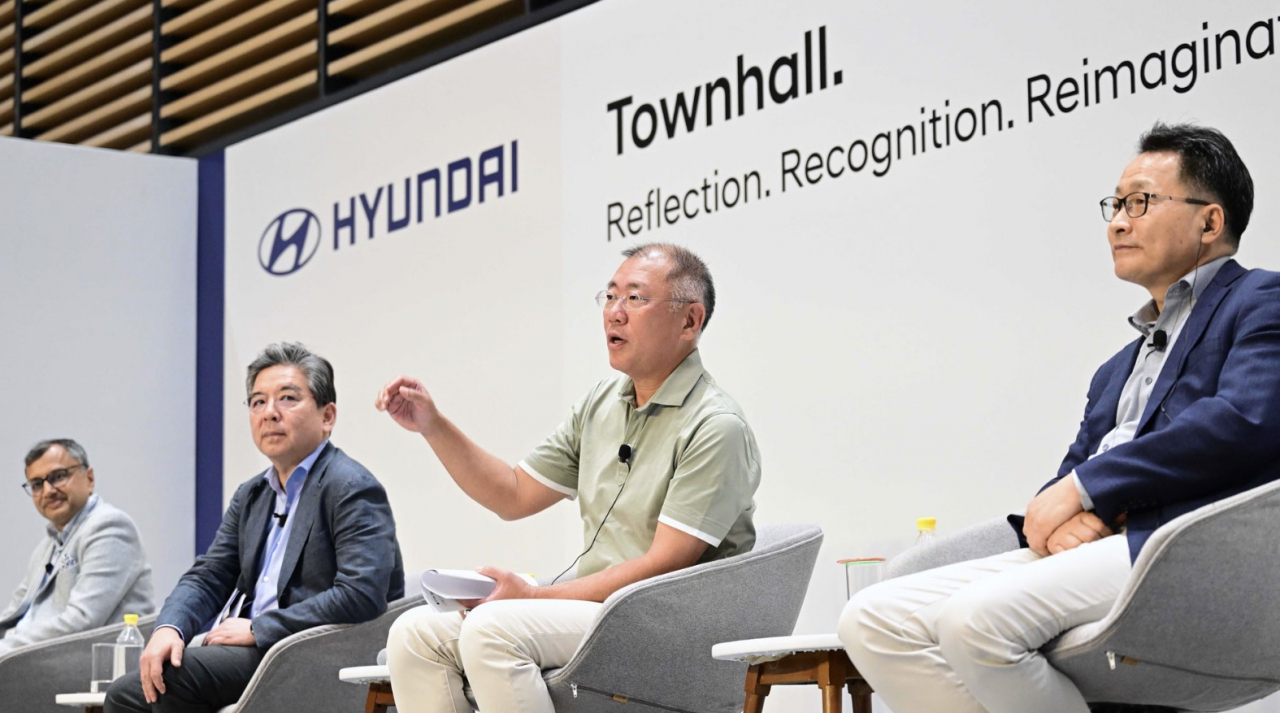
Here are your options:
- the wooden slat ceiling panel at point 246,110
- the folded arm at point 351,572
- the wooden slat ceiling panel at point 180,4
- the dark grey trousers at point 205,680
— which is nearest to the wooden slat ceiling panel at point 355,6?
the wooden slat ceiling panel at point 246,110

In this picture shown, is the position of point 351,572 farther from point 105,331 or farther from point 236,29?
point 236,29

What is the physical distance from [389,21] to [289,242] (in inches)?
41.9

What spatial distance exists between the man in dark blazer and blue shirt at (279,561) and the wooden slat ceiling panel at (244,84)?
2952 millimetres

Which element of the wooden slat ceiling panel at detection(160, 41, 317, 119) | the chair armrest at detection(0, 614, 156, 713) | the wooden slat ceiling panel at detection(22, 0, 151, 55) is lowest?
the chair armrest at detection(0, 614, 156, 713)

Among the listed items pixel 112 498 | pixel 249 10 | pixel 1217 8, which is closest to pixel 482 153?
pixel 249 10

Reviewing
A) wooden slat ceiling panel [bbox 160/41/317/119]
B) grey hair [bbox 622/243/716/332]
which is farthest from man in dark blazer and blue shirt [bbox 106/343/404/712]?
wooden slat ceiling panel [bbox 160/41/317/119]

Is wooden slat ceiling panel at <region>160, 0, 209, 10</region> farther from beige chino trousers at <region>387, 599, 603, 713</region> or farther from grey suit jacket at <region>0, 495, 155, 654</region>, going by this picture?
beige chino trousers at <region>387, 599, 603, 713</region>

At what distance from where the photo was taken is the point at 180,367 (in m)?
7.13

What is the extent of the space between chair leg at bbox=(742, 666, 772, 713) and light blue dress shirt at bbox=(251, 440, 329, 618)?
157 cm

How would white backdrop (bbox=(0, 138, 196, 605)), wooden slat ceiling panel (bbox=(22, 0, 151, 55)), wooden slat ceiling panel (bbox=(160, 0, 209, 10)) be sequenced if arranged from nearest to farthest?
1. white backdrop (bbox=(0, 138, 196, 605))
2. wooden slat ceiling panel (bbox=(160, 0, 209, 10))
3. wooden slat ceiling panel (bbox=(22, 0, 151, 55))

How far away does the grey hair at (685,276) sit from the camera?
135 inches

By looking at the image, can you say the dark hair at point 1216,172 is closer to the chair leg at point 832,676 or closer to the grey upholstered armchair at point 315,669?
the chair leg at point 832,676

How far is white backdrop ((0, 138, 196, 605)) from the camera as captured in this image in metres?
6.73

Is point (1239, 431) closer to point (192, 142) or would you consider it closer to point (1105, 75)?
point (1105, 75)
